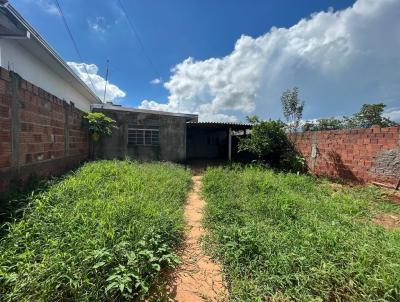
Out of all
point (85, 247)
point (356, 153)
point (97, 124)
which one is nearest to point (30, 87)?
point (85, 247)

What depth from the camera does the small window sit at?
9.92 metres

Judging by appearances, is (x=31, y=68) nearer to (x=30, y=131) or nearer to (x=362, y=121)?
(x=30, y=131)

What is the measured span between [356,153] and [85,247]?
7.24 metres

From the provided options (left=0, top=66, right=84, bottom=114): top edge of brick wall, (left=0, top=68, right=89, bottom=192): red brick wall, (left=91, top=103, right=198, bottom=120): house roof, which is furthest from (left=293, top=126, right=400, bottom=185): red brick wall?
(left=0, top=66, right=84, bottom=114): top edge of brick wall

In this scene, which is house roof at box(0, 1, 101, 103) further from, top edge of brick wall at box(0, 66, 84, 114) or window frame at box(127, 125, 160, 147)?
window frame at box(127, 125, 160, 147)

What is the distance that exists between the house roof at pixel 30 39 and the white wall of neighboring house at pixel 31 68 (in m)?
0.14

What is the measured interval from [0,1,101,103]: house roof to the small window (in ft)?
9.43

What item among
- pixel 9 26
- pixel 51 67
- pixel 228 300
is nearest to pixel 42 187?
pixel 9 26

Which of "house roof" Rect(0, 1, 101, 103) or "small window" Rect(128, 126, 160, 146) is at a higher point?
"house roof" Rect(0, 1, 101, 103)

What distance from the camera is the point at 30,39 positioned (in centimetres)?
484

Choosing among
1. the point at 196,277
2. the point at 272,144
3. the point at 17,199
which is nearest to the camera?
the point at 196,277

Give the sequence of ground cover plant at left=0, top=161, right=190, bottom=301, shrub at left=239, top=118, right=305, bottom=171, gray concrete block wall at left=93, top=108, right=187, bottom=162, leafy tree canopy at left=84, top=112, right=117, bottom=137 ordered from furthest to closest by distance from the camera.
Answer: gray concrete block wall at left=93, top=108, right=187, bottom=162
shrub at left=239, top=118, right=305, bottom=171
leafy tree canopy at left=84, top=112, right=117, bottom=137
ground cover plant at left=0, top=161, right=190, bottom=301

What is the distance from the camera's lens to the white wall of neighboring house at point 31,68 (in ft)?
16.2

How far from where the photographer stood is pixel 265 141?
9289 mm
